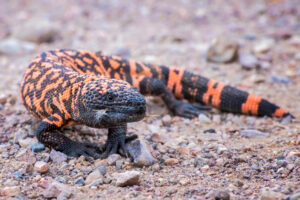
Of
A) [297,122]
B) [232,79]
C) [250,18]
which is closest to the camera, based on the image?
[297,122]

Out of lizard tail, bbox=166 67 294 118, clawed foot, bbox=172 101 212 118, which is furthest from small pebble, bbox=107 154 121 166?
lizard tail, bbox=166 67 294 118

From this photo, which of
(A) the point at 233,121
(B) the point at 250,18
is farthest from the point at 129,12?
(A) the point at 233,121

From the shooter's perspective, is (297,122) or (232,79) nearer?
(297,122)

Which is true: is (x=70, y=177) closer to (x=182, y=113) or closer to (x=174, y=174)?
(x=174, y=174)

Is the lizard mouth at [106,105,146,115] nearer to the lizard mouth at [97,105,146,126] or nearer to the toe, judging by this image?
the lizard mouth at [97,105,146,126]

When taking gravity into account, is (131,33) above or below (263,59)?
above

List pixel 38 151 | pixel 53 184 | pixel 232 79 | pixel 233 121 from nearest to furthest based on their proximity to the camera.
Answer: pixel 53 184, pixel 38 151, pixel 233 121, pixel 232 79

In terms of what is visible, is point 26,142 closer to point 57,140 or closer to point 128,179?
point 57,140

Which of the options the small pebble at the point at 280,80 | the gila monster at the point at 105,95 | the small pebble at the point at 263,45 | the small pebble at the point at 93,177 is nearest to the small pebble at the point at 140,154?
the gila monster at the point at 105,95
